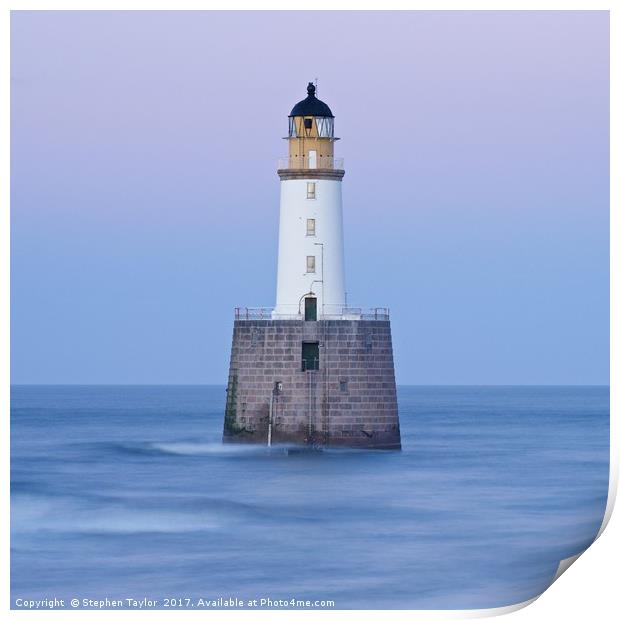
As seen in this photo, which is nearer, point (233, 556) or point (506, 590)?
point (506, 590)

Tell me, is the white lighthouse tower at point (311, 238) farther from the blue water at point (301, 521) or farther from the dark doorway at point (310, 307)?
the blue water at point (301, 521)

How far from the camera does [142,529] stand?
78.1 feet

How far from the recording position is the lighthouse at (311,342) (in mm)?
29031

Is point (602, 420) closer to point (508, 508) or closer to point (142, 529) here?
point (508, 508)

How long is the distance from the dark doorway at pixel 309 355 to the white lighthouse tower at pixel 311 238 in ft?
1.58

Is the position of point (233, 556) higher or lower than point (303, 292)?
lower

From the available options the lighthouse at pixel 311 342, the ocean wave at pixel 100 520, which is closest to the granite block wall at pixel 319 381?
the lighthouse at pixel 311 342

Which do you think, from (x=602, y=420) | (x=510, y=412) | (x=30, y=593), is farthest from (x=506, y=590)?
(x=510, y=412)

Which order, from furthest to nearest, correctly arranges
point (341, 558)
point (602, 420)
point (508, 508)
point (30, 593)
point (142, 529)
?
point (602, 420) < point (508, 508) < point (142, 529) < point (341, 558) < point (30, 593)

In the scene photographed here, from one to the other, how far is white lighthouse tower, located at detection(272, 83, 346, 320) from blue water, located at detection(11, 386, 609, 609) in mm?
2206

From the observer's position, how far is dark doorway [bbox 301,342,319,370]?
29094 millimetres

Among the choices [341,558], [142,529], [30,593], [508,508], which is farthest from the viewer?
[508,508]

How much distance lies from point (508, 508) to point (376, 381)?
3.51m

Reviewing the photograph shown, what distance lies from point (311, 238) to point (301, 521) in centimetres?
589
